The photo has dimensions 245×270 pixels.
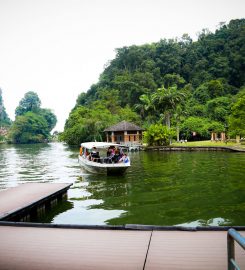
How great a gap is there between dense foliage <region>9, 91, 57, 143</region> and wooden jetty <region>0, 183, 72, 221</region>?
109114mm

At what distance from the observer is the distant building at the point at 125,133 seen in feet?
189

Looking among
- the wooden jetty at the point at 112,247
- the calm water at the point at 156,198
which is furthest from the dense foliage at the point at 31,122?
the wooden jetty at the point at 112,247

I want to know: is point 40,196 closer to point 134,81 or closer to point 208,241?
point 208,241

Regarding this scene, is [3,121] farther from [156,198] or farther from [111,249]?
[111,249]

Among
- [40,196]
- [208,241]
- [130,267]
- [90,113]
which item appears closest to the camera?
[130,267]

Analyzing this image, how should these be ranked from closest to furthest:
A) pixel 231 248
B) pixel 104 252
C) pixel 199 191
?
pixel 231 248
pixel 104 252
pixel 199 191

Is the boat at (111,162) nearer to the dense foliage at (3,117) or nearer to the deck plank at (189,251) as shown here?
the deck plank at (189,251)

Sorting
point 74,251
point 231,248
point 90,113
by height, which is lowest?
point 74,251

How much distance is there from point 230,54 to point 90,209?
9624 cm

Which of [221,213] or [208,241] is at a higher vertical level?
[208,241]

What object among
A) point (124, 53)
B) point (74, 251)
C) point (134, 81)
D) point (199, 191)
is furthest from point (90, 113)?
point (74, 251)

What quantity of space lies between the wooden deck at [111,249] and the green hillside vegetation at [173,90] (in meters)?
37.3

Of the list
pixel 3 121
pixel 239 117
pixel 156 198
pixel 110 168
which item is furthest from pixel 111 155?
pixel 3 121

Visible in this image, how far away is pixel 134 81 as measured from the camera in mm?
92562
